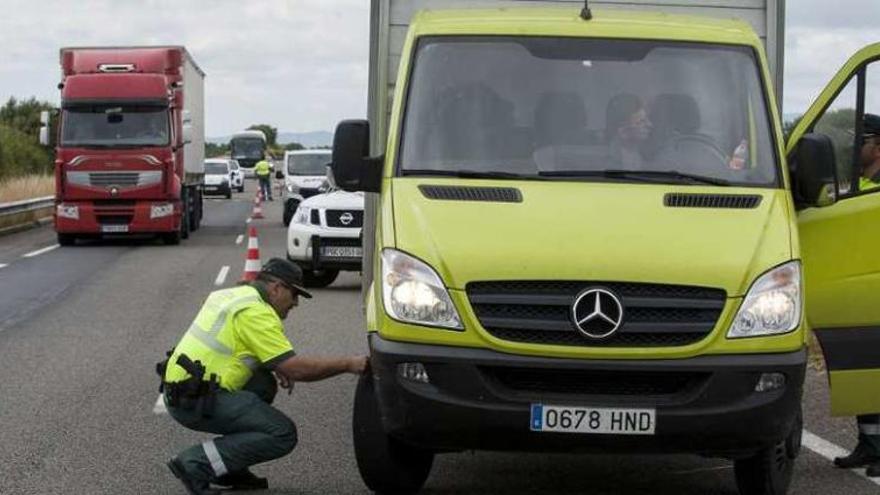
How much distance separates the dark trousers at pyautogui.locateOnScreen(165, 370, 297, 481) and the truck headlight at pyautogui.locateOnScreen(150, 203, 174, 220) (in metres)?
21.2

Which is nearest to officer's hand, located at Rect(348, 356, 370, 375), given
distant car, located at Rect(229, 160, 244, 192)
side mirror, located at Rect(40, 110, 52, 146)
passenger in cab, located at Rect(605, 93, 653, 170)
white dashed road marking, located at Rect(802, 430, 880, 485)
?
passenger in cab, located at Rect(605, 93, 653, 170)

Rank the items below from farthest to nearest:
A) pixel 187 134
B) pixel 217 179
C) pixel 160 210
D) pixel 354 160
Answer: pixel 217 179 → pixel 187 134 → pixel 160 210 → pixel 354 160

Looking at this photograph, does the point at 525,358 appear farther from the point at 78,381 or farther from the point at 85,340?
the point at 85,340

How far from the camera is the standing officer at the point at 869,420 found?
7711mm

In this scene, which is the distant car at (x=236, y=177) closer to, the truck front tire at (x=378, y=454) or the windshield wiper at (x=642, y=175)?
the truck front tire at (x=378, y=454)

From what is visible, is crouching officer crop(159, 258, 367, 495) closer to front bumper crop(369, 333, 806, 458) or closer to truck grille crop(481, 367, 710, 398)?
front bumper crop(369, 333, 806, 458)

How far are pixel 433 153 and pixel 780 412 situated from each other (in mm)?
2009

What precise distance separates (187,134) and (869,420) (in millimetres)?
23030

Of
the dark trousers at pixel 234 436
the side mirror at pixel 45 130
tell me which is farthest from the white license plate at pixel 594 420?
the side mirror at pixel 45 130

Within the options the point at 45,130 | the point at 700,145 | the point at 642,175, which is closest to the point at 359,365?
the point at 642,175

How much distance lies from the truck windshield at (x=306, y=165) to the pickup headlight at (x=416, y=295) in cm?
2828

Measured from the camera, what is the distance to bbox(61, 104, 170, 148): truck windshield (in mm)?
27781

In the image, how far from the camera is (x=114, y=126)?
91.9 ft

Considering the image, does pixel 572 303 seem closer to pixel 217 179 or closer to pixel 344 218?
pixel 344 218
